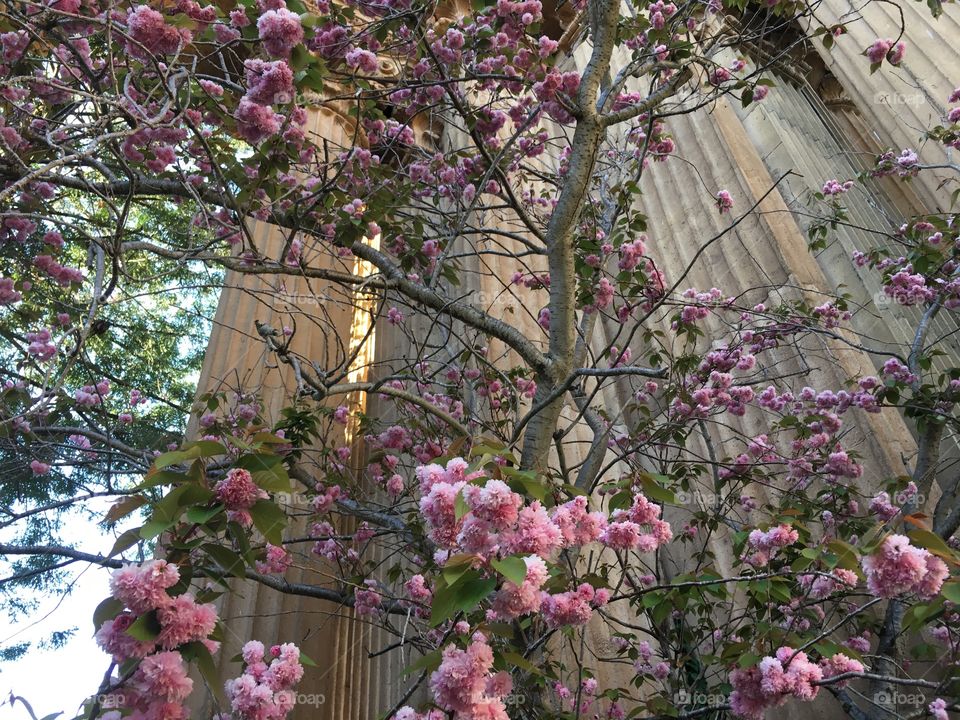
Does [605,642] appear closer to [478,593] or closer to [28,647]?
[478,593]

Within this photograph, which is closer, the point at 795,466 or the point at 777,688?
the point at 777,688

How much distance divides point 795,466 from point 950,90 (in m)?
2.85

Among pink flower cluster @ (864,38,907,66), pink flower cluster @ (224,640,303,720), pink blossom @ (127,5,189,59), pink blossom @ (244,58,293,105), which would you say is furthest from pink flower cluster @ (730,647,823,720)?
pink flower cluster @ (864,38,907,66)

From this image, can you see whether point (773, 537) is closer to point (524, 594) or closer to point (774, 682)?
point (774, 682)

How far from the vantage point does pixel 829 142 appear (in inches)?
211

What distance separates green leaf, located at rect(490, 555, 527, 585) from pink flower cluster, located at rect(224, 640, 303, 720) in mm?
631

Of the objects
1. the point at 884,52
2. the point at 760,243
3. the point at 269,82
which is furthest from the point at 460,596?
the point at 760,243

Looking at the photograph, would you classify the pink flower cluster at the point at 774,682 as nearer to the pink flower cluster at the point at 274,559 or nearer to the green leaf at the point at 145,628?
the green leaf at the point at 145,628

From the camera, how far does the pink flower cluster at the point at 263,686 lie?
131 centimetres

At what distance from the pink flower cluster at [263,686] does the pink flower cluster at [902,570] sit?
1.17m

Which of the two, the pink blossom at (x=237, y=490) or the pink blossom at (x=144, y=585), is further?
the pink blossom at (x=237, y=490)

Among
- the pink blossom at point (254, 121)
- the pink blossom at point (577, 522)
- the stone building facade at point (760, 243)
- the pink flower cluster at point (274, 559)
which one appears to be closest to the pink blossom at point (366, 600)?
the pink flower cluster at point (274, 559)

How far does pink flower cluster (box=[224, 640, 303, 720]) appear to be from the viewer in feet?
4.29

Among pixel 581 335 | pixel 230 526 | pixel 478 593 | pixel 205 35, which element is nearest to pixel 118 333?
pixel 205 35
